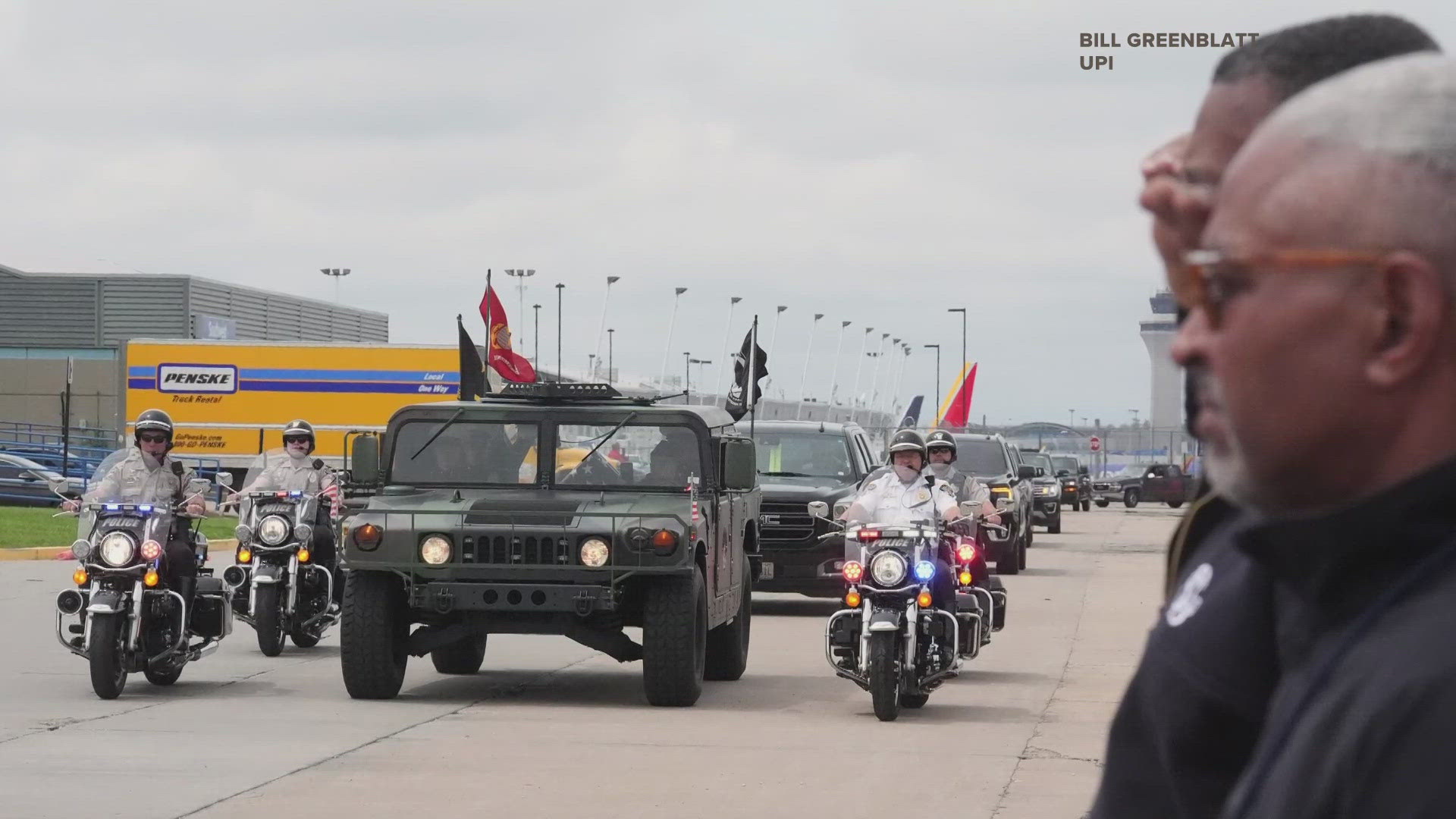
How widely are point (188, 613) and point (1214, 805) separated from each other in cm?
1248

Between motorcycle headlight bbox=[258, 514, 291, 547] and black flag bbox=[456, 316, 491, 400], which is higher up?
black flag bbox=[456, 316, 491, 400]

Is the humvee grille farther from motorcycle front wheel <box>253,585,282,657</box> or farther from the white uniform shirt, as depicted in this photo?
motorcycle front wheel <box>253,585,282,657</box>

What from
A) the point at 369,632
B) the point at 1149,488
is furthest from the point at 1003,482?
the point at 1149,488

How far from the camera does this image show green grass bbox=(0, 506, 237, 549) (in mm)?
30125

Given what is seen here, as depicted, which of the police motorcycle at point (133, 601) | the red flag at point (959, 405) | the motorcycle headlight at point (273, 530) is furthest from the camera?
the red flag at point (959, 405)

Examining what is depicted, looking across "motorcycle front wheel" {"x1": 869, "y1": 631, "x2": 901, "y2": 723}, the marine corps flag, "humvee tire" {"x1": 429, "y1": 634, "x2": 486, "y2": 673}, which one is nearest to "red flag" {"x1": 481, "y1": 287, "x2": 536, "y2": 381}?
the marine corps flag

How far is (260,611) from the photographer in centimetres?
1623

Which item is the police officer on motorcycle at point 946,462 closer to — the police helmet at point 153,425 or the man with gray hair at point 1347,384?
the police helmet at point 153,425

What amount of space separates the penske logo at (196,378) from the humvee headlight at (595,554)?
110 ft

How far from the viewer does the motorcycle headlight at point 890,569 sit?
1267 centimetres

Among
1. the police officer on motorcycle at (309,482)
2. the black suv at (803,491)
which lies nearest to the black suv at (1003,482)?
the black suv at (803,491)

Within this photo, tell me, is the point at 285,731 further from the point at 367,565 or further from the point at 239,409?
the point at 239,409

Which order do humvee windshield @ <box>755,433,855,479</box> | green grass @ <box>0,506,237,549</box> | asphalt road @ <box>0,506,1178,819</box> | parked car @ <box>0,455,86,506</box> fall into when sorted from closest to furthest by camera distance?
asphalt road @ <box>0,506,1178,819</box>
humvee windshield @ <box>755,433,855,479</box>
green grass @ <box>0,506,237,549</box>
parked car @ <box>0,455,86,506</box>

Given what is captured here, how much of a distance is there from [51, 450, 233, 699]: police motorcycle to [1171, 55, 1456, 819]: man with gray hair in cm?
1207
